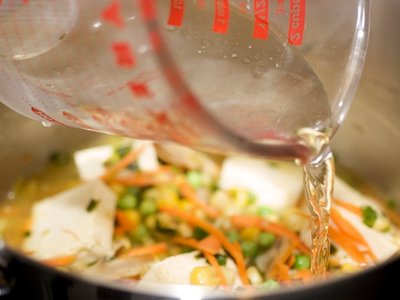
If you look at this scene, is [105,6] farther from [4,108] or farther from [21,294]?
[4,108]

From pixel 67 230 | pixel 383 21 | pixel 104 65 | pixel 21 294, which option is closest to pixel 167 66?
pixel 104 65

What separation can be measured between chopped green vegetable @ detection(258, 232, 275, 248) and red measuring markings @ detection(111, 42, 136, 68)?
0.97 m

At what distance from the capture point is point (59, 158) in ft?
7.88

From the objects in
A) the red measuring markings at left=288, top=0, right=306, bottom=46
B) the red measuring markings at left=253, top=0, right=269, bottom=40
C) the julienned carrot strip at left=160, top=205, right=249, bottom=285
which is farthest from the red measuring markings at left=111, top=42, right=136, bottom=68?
the julienned carrot strip at left=160, top=205, right=249, bottom=285

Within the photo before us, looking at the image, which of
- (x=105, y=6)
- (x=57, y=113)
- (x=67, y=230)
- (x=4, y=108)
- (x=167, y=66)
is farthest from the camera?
(x=4, y=108)

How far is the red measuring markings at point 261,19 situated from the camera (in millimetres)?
1580

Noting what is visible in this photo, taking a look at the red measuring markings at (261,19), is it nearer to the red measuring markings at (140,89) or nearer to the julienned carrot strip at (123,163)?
the red measuring markings at (140,89)

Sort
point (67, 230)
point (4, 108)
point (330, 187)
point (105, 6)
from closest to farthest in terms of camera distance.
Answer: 1. point (105, 6)
2. point (330, 187)
3. point (67, 230)
4. point (4, 108)

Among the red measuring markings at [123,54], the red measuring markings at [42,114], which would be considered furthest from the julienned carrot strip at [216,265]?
the red measuring markings at [123,54]

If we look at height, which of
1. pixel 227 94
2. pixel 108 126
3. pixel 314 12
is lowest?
pixel 108 126

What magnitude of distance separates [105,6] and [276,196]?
110 cm

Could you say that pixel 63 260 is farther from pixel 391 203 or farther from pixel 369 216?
pixel 391 203

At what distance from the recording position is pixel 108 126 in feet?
4.51

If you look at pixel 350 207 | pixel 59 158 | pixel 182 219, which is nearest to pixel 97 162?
pixel 59 158
